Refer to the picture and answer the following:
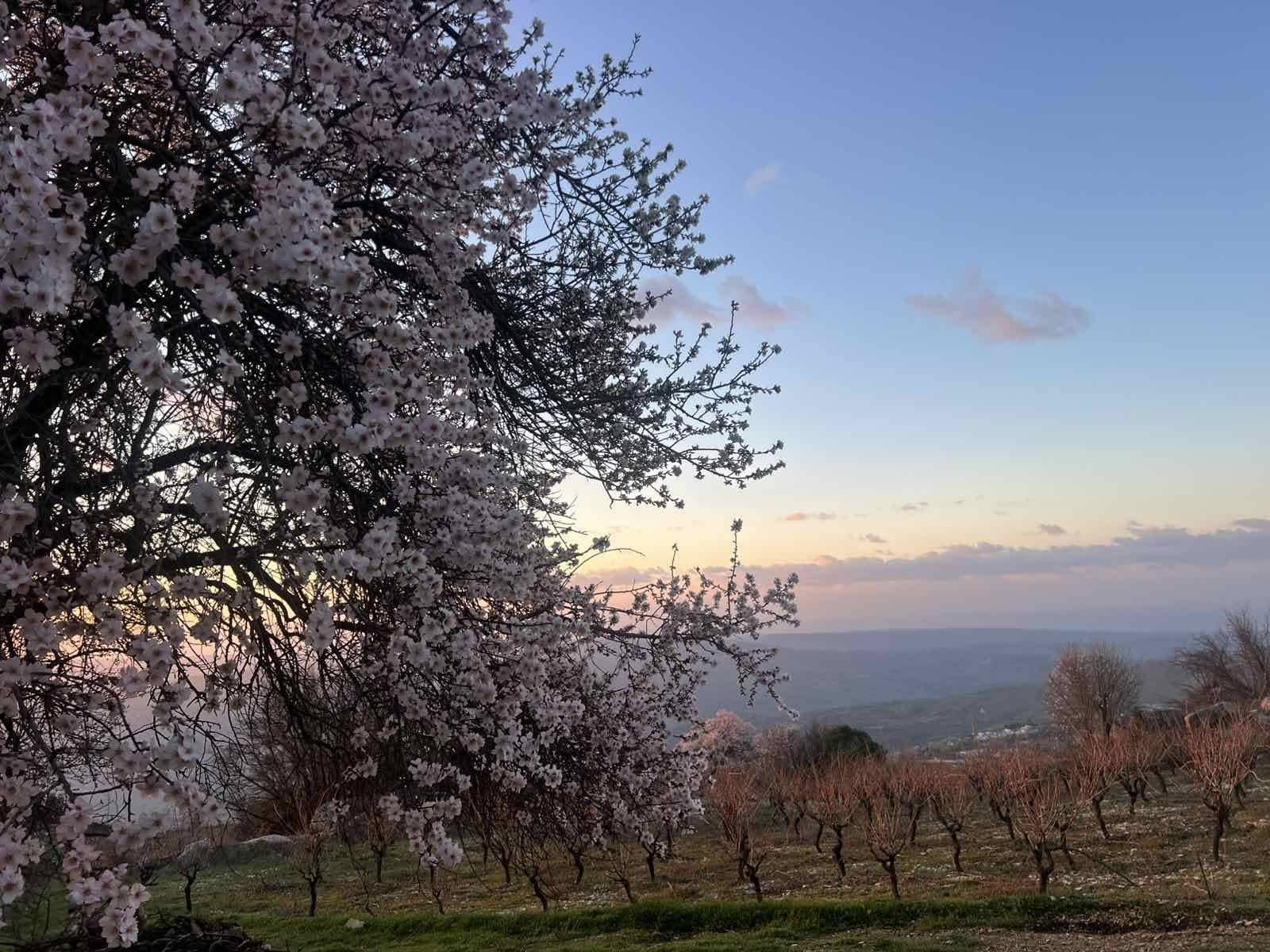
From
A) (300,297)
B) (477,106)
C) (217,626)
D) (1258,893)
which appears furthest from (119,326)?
(1258,893)

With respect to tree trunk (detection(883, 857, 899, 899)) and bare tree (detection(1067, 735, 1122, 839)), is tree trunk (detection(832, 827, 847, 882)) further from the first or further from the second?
bare tree (detection(1067, 735, 1122, 839))

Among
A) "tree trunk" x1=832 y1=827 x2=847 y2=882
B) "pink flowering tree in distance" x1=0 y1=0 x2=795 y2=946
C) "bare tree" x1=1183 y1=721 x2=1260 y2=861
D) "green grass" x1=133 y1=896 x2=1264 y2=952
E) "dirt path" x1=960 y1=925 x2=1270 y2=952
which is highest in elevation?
"pink flowering tree in distance" x1=0 y1=0 x2=795 y2=946

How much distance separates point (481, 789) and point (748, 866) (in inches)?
613

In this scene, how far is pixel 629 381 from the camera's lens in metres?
7.17

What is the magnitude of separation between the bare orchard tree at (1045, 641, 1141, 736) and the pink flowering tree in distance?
45.5 metres

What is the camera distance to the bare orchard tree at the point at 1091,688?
45.5 m

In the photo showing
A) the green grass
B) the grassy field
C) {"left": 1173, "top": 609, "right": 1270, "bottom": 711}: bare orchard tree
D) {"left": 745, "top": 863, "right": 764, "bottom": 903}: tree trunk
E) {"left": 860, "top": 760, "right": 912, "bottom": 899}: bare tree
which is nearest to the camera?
the green grass

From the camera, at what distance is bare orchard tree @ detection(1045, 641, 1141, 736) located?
4553 cm

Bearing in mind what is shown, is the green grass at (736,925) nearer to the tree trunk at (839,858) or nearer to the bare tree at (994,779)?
the tree trunk at (839,858)

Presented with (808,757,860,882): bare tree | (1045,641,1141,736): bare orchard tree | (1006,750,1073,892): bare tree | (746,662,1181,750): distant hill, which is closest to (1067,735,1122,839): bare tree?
(1006,750,1073,892): bare tree

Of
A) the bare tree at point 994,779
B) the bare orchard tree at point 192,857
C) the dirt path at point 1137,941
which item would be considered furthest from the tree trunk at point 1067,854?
the bare orchard tree at point 192,857

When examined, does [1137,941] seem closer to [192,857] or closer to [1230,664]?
[192,857]

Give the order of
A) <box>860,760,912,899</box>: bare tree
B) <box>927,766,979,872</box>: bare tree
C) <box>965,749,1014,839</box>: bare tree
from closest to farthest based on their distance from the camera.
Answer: <box>860,760,912,899</box>: bare tree
<box>927,766,979,872</box>: bare tree
<box>965,749,1014,839</box>: bare tree

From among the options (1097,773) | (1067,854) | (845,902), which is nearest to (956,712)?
(1097,773)
